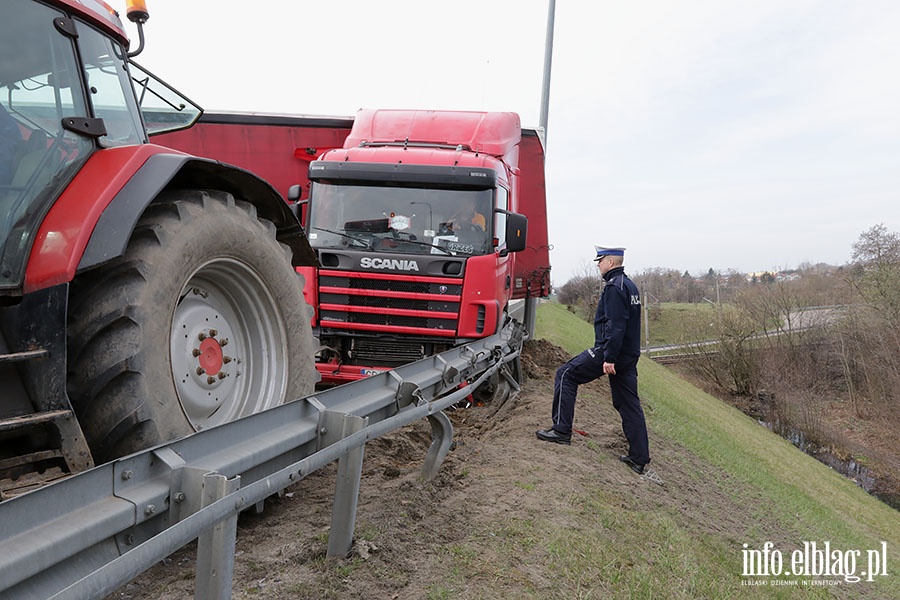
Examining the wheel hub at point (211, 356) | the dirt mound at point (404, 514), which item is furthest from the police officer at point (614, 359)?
the wheel hub at point (211, 356)

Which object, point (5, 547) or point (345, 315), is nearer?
point (5, 547)

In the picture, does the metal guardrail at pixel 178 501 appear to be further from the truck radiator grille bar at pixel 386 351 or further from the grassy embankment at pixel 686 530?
the truck radiator grille bar at pixel 386 351

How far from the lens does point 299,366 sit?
3.60 metres

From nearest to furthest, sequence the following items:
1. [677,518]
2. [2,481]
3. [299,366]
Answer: [2,481]
[299,366]
[677,518]

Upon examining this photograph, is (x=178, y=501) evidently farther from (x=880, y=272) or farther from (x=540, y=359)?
(x=880, y=272)

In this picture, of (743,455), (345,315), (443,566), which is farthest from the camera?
(743,455)

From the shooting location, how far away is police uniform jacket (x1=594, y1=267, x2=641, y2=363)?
5816 millimetres

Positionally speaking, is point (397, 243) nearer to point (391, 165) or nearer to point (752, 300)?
point (391, 165)

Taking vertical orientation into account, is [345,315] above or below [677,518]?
above

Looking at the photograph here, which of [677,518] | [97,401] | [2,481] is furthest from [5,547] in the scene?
[677,518]

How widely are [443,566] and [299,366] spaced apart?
131 cm

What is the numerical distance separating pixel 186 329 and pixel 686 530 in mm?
4467

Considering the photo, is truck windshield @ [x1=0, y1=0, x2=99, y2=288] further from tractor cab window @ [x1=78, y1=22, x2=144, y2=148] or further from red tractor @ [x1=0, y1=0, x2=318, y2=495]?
tractor cab window @ [x1=78, y1=22, x2=144, y2=148]

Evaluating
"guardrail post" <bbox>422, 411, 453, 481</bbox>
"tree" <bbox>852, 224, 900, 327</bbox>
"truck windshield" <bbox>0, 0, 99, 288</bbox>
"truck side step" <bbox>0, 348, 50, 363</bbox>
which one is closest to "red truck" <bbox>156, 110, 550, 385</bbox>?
"guardrail post" <bbox>422, 411, 453, 481</bbox>
